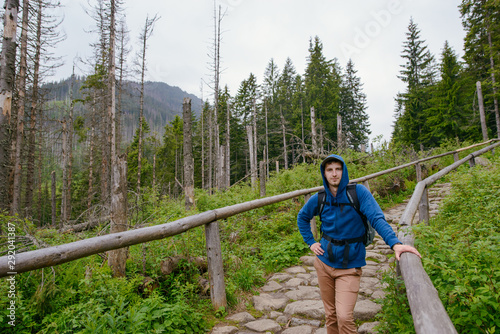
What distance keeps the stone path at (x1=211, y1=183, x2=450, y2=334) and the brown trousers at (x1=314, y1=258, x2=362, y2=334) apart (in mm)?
618

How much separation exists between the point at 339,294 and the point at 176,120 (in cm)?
4028

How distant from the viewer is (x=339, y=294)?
7.57 ft

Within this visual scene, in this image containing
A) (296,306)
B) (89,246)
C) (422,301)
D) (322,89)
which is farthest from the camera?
(322,89)

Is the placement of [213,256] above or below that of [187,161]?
below

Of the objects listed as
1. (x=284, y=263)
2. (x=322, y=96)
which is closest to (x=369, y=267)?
(x=284, y=263)

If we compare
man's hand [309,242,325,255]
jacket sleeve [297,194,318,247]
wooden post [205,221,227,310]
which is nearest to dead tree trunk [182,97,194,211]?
wooden post [205,221,227,310]

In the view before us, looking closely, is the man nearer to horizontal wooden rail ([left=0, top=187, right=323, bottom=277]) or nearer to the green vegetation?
the green vegetation

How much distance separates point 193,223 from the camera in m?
3.08

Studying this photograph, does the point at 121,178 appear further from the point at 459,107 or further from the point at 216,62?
the point at 459,107

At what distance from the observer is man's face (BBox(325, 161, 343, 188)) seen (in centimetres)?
252

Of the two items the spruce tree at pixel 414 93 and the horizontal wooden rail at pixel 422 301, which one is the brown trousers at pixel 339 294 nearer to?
the horizontal wooden rail at pixel 422 301

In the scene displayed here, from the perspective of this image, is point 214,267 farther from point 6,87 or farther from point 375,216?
point 6,87

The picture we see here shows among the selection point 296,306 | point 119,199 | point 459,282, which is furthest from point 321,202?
point 119,199

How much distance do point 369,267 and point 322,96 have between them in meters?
34.6
